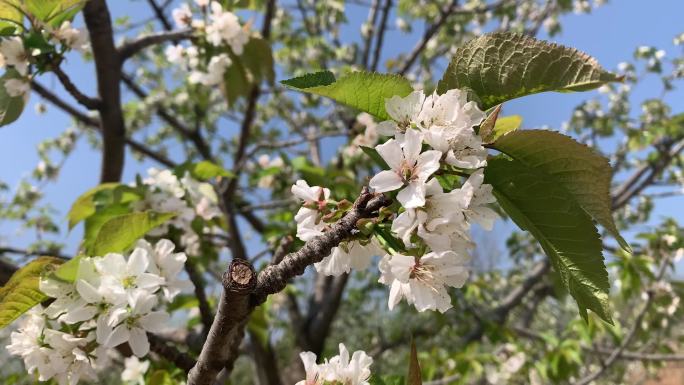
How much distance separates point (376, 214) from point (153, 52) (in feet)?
20.9

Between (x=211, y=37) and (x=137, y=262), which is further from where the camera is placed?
(x=211, y=37)

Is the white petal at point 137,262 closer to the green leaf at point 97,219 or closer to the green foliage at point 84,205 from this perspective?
the green leaf at point 97,219

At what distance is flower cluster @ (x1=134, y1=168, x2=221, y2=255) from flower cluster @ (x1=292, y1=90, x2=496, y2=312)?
804 millimetres

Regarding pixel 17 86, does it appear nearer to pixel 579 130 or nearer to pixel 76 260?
pixel 76 260

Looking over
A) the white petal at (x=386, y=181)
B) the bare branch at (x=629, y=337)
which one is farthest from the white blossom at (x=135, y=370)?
the bare branch at (x=629, y=337)

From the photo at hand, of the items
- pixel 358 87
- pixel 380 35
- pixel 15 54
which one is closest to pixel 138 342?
pixel 358 87

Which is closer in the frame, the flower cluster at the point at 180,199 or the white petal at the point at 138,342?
the white petal at the point at 138,342

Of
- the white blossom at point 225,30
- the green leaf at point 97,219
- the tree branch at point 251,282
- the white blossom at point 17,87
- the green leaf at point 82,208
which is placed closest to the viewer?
the tree branch at point 251,282

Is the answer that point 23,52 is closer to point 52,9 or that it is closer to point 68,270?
point 52,9

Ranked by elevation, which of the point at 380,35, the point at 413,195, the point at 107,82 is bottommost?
the point at 413,195

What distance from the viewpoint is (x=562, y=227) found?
0.70 metres

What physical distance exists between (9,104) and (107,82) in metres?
0.69

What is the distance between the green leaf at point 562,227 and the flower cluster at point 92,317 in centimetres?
65

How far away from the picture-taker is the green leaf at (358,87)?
2.34 feet
